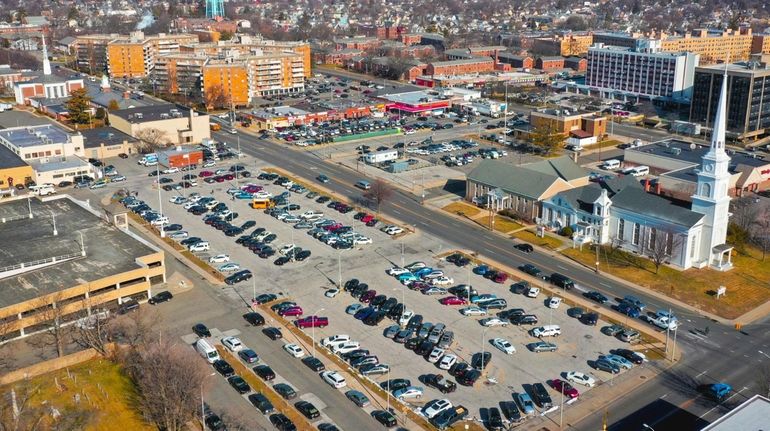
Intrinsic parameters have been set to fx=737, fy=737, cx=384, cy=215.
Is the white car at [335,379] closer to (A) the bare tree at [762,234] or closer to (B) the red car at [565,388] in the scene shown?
(B) the red car at [565,388]

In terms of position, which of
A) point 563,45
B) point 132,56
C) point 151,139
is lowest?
point 151,139

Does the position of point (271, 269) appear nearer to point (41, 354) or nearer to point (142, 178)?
point (41, 354)

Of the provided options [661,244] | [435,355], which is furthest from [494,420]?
[661,244]

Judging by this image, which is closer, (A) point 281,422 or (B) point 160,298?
(A) point 281,422

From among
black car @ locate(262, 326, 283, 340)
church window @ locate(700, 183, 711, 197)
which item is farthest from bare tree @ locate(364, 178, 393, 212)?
church window @ locate(700, 183, 711, 197)

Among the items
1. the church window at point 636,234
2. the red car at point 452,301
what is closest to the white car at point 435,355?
the red car at point 452,301

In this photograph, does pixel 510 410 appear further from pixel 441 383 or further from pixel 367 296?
pixel 367 296

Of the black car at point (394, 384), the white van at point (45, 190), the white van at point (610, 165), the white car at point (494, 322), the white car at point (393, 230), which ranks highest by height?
the white van at point (610, 165)

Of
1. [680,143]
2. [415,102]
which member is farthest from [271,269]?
[415,102]
